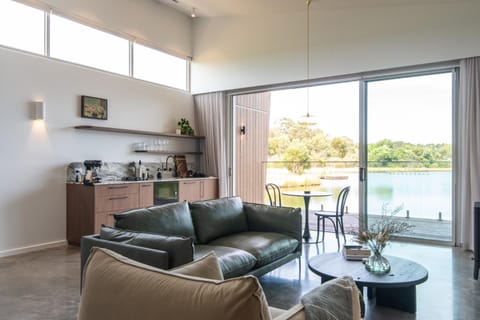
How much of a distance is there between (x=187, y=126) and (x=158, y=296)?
6536mm

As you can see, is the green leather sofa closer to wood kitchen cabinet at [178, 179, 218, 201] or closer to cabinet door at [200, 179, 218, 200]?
wood kitchen cabinet at [178, 179, 218, 201]

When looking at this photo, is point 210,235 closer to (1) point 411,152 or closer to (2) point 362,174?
(2) point 362,174

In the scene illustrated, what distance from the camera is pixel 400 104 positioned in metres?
5.72

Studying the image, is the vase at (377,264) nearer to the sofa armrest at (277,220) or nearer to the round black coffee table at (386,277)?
the round black coffee table at (386,277)

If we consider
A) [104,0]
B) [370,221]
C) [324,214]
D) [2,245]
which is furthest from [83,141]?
[370,221]

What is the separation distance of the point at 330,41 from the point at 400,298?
14.4 feet

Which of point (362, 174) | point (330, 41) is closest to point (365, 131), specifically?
point (362, 174)

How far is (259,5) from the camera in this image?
6242mm

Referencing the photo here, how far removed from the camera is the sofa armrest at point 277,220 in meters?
3.96

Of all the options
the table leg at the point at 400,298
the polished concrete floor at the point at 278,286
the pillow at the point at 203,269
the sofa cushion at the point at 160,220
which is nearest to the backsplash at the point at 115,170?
the polished concrete floor at the point at 278,286

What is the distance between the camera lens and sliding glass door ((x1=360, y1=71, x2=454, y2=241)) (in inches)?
213

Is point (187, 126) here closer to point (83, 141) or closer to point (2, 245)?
point (83, 141)

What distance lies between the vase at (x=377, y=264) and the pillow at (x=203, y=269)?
6.03ft

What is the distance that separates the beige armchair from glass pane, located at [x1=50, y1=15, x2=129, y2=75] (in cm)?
507
